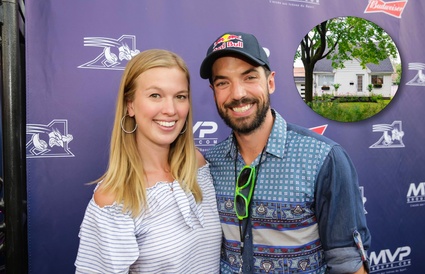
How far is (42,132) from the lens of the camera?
1.92 meters

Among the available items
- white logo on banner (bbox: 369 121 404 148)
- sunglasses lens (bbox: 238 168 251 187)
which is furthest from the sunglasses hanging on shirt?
white logo on banner (bbox: 369 121 404 148)

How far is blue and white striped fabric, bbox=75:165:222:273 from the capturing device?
1.15 meters

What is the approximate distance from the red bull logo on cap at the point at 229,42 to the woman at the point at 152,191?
→ 6.7 inches

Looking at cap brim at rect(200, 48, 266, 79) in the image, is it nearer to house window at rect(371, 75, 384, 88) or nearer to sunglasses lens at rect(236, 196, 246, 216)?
sunglasses lens at rect(236, 196, 246, 216)

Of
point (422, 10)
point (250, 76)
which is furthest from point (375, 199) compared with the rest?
point (250, 76)

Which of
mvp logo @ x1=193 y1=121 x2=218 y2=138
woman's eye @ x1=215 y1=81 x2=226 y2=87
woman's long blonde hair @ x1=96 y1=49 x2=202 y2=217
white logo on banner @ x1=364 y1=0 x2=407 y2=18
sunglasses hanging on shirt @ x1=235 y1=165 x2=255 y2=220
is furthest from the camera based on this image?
white logo on banner @ x1=364 y1=0 x2=407 y2=18

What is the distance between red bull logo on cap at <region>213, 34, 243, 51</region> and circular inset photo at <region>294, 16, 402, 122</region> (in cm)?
112

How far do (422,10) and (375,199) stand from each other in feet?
5.09

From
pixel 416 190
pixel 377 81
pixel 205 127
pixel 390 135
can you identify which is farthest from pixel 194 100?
pixel 416 190

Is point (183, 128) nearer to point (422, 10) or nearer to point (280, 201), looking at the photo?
point (280, 201)

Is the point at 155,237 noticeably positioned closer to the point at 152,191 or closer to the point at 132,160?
the point at 152,191

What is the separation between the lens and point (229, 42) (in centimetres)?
138

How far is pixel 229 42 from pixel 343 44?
1.54 metres

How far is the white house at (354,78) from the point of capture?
2.53 metres
